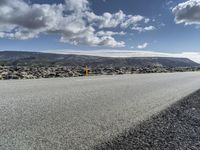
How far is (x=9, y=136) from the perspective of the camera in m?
3.39

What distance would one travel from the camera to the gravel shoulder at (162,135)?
319cm

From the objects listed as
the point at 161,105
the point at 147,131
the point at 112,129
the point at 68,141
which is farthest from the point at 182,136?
the point at 161,105

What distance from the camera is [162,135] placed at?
12.1 ft

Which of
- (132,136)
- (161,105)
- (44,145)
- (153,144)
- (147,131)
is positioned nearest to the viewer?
(44,145)

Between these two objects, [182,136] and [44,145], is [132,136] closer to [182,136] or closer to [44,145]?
[182,136]

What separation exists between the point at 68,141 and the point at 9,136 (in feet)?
3.20

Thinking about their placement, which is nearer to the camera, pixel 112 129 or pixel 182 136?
pixel 182 136

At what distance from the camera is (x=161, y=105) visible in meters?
6.38

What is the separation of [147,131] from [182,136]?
605mm

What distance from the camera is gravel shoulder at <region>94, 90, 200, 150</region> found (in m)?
3.19

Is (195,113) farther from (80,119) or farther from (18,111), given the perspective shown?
(18,111)

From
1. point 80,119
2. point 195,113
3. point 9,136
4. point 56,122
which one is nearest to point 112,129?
point 80,119

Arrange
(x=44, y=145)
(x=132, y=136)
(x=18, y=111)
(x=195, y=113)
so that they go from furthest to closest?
(x=195, y=113) < (x=18, y=111) < (x=132, y=136) < (x=44, y=145)

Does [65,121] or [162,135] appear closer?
[162,135]
